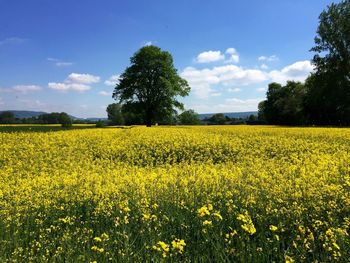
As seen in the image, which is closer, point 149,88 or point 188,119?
point 149,88

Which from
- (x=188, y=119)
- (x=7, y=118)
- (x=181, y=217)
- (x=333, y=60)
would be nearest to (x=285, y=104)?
(x=333, y=60)

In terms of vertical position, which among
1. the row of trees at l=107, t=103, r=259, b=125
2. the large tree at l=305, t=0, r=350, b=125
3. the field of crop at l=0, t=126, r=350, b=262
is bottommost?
the field of crop at l=0, t=126, r=350, b=262

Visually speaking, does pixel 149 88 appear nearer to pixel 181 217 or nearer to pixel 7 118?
pixel 7 118

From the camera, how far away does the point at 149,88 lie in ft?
160

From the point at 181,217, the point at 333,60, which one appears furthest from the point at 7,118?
the point at 181,217

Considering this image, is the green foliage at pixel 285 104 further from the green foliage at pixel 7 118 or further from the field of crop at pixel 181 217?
the field of crop at pixel 181 217

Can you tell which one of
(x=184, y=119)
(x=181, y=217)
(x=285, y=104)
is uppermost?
(x=285, y=104)

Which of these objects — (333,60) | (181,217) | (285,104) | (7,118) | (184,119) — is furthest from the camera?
(184,119)

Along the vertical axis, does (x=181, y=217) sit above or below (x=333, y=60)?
below

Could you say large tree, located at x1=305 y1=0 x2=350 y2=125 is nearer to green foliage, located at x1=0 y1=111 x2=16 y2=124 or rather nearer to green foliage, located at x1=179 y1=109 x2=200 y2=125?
green foliage, located at x1=0 y1=111 x2=16 y2=124

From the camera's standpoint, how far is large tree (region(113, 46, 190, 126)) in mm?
48469

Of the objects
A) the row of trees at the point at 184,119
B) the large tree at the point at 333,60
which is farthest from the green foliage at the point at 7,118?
the large tree at the point at 333,60

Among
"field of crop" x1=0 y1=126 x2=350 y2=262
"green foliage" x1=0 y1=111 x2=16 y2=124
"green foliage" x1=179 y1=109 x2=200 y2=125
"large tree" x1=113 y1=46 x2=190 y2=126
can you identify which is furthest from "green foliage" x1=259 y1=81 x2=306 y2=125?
"field of crop" x1=0 y1=126 x2=350 y2=262

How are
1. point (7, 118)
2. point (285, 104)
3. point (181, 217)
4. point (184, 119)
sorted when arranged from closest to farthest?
point (181, 217) < point (7, 118) < point (285, 104) < point (184, 119)
